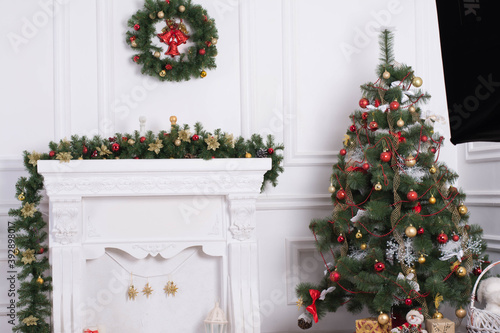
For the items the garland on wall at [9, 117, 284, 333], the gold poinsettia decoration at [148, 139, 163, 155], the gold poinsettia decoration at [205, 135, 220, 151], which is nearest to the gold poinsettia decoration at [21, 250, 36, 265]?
the garland on wall at [9, 117, 284, 333]

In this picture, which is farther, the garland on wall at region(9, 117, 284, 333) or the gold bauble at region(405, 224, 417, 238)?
the garland on wall at region(9, 117, 284, 333)

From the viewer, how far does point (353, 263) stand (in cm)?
268

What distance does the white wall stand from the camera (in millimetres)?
3277

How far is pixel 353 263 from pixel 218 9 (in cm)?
187

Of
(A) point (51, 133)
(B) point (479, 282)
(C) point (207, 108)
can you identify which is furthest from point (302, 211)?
(A) point (51, 133)

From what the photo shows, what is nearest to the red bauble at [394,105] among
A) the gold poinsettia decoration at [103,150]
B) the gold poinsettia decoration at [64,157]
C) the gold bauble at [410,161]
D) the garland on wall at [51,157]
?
the gold bauble at [410,161]

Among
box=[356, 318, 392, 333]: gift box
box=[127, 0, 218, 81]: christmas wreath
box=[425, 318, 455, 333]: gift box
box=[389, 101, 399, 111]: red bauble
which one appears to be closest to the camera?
box=[425, 318, 455, 333]: gift box

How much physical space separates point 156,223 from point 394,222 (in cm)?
135

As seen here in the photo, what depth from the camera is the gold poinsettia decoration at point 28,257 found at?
2.96 m

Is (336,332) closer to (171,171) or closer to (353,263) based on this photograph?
(353,263)

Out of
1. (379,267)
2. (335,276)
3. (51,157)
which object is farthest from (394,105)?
(51,157)

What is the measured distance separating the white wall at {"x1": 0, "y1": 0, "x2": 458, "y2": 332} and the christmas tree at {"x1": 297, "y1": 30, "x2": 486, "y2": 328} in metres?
0.49

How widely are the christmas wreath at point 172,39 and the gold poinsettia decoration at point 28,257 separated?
1.29 metres

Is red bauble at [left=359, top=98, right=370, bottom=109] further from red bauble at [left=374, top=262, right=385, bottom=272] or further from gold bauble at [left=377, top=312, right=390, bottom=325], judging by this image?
gold bauble at [left=377, top=312, right=390, bottom=325]
